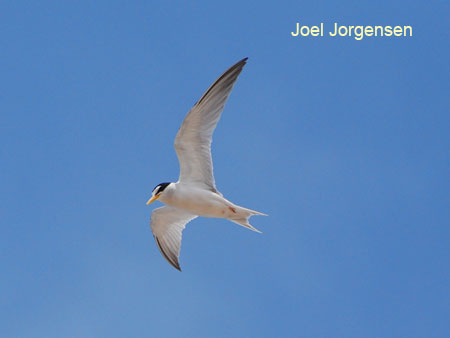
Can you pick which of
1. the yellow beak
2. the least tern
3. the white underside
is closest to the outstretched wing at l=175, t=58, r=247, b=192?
the least tern

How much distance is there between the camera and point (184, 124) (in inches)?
420

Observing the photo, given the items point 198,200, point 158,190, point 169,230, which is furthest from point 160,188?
point 169,230

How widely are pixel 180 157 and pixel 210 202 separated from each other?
876mm

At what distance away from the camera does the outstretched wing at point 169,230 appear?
12.4 m

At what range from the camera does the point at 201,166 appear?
11.1m

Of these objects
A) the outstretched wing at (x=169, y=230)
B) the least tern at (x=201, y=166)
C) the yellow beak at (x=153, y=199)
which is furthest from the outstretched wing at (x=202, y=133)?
the outstretched wing at (x=169, y=230)

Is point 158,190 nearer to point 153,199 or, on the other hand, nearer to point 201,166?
point 153,199

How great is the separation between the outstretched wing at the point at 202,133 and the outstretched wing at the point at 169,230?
137 centimetres

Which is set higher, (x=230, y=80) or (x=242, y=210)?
(x=230, y=80)

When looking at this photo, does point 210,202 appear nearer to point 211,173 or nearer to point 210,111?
point 211,173

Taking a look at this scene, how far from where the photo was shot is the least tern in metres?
10.6

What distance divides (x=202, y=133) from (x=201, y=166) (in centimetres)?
59

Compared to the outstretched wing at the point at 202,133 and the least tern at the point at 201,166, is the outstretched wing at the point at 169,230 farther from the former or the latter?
the outstretched wing at the point at 202,133

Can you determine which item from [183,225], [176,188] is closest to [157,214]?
[183,225]
